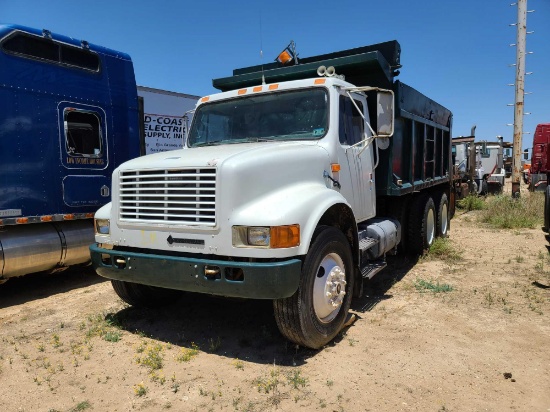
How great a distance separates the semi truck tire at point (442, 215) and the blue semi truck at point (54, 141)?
606cm

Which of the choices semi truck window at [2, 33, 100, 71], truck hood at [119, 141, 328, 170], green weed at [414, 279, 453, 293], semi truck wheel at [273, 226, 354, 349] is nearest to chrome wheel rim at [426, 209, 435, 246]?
green weed at [414, 279, 453, 293]

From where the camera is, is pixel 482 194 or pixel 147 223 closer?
pixel 147 223

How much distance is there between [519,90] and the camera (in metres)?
15.6

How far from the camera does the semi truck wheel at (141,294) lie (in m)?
4.55

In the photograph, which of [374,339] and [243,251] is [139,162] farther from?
[374,339]

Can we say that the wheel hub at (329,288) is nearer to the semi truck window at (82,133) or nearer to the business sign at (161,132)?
the semi truck window at (82,133)

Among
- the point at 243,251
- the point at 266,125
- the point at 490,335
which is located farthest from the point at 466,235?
the point at 243,251

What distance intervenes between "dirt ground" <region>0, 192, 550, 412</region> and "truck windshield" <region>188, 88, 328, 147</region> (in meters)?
1.96

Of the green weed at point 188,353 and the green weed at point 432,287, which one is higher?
the green weed at point 432,287


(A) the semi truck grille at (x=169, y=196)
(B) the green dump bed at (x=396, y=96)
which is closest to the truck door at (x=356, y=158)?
(B) the green dump bed at (x=396, y=96)

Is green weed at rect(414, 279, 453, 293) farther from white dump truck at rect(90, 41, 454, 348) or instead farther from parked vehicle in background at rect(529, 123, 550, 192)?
parked vehicle in background at rect(529, 123, 550, 192)

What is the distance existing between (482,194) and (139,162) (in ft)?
62.3

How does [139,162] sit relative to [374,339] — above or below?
above

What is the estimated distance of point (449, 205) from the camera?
984cm
